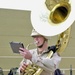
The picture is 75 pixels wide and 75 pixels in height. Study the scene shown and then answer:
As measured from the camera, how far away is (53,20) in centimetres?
267

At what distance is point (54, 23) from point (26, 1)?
2.71m

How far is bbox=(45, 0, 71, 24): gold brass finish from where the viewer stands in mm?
2679

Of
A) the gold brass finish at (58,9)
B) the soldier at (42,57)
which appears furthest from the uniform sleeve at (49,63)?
the gold brass finish at (58,9)

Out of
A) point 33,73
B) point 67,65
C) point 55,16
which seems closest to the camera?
point 33,73

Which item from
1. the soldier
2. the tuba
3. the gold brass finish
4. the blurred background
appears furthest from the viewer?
the blurred background

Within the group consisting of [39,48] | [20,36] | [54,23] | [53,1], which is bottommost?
[20,36]

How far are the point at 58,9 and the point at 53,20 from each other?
0.18 meters

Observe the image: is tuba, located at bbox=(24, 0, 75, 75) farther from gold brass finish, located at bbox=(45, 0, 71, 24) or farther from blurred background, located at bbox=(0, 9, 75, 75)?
blurred background, located at bbox=(0, 9, 75, 75)

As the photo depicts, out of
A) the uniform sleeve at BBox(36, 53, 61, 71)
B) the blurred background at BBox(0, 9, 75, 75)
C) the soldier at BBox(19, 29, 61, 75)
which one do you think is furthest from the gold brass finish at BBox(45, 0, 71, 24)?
the blurred background at BBox(0, 9, 75, 75)

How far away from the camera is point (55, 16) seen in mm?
2756

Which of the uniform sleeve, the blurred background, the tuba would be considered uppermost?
the tuba

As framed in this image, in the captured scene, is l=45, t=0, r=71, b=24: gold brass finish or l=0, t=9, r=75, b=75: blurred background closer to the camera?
l=45, t=0, r=71, b=24: gold brass finish

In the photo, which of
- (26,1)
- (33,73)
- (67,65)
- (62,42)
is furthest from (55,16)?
(67,65)

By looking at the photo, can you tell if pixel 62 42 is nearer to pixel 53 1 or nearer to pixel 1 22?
pixel 53 1
